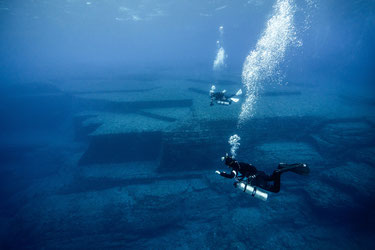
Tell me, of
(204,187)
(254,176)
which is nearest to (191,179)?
(204,187)

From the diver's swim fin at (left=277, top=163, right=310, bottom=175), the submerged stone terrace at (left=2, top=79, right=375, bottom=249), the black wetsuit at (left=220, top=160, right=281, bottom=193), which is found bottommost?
the submerged stone terrace at (left=2, top=79, right=375, bottom=249)

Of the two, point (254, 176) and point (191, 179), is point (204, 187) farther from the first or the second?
point (254, 176)

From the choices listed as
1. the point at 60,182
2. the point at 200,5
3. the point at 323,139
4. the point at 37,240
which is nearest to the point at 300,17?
the point at 200,5

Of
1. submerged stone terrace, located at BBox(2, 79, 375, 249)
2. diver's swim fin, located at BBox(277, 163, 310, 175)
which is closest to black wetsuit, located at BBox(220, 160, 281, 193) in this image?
diver's swim fin, located at BBox(277, 163, 310, 175)

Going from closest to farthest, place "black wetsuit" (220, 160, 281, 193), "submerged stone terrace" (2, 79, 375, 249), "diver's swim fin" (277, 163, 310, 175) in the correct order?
"diver's swim fin" (277, 163, 310, 175), "black wetsuit" (220, 160, 281, 193), "submerged stone terrace" (2, 79, 375, 249)

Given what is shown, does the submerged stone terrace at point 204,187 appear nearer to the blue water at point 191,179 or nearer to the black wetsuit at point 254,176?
the blue water at point 191,179

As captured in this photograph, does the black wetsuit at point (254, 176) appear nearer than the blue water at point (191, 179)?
Yes

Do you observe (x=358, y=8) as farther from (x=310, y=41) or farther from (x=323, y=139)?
(x=310, y=41)

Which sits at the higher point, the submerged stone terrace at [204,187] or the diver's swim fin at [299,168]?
the diver's swim fin at [299,168]

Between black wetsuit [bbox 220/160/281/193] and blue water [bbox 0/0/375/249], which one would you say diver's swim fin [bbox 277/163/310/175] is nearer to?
black wetsuit [bbox 220/160/281/193]

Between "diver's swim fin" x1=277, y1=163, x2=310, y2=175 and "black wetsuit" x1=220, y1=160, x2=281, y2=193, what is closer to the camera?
"diver's swim fin" x1=277, y1=163, x2=310, y2=175

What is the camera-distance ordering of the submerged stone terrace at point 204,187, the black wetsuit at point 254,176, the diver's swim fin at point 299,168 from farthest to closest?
the submerged stone terrace at point 204,187 → the black wetsuit at point 254,176 → the diver's swim fin at point 299,168

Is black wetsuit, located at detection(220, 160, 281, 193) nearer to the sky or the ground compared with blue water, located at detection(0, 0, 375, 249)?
nearer to the sky

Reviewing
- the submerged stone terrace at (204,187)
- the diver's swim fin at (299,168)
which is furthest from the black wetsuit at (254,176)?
the submerged stone terrace at (204,187)
